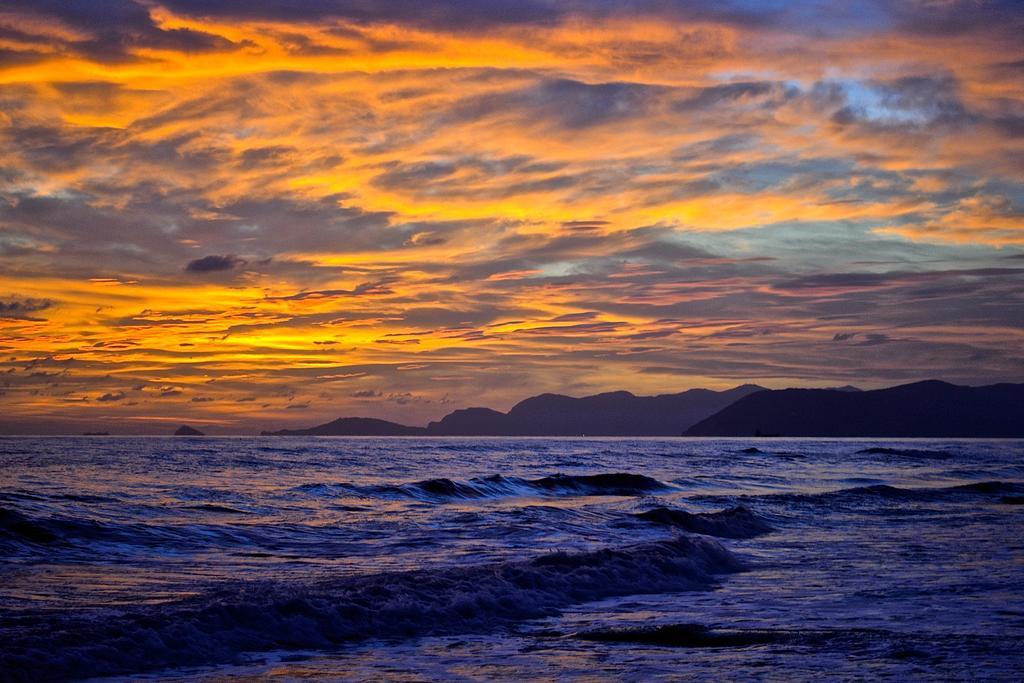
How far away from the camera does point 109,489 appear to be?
95.5ft

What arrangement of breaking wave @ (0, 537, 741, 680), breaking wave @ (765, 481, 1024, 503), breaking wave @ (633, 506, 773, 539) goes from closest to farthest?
breaking wave @ (0, 537, 741, 680), breaking wave @ (633, 506, 773, 539), breaking wave @ (765, 481, 1024, 503)

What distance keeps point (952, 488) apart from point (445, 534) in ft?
91.0

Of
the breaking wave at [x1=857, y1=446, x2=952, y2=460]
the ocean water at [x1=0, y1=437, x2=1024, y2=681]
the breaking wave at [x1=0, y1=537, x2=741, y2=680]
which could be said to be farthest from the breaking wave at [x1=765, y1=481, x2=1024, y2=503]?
the breaking wave at [x1=857, y1=446, x2=952, y2=460]

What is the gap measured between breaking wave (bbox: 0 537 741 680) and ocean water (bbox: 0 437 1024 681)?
0.11 ft

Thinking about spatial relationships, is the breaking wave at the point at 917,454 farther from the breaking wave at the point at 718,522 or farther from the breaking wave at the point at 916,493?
the breaking wave at the point at 718,522

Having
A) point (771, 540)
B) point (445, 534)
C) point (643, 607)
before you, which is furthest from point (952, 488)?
point (643, 607)

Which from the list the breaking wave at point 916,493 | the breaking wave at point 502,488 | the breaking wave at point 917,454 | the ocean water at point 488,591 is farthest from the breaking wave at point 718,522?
the breaking wave at point 917,454

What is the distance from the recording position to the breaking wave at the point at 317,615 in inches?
336

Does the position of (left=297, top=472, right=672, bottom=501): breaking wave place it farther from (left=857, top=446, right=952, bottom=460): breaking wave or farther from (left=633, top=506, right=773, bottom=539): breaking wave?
(left=857, top=446, right=952, bottom=460): breaking wave

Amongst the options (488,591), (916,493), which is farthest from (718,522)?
(916,493)

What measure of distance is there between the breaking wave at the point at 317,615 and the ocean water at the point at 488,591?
0.11 feet

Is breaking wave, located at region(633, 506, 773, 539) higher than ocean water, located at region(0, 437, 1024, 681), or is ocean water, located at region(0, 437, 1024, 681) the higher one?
ocean water, located at region(0, 437, 1024, 681)

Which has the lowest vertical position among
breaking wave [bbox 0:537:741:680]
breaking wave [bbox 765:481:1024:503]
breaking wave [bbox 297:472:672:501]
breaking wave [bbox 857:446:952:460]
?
breaking wave [bbox 857:446:952:460]

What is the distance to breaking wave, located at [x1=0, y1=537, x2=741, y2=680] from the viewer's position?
8531 millimetres
